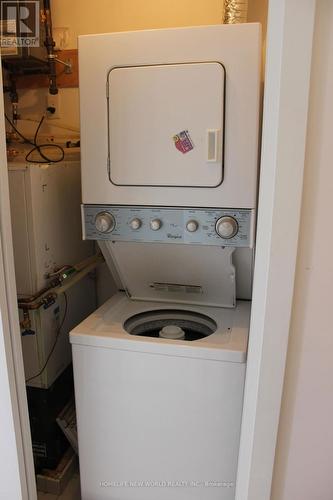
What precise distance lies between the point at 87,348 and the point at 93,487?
26.9 inches

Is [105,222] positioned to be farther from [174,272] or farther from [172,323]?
[172,323]

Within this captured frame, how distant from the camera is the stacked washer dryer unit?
4.63 feet

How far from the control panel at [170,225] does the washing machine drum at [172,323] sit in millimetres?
446

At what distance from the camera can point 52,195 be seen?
5.98 feet

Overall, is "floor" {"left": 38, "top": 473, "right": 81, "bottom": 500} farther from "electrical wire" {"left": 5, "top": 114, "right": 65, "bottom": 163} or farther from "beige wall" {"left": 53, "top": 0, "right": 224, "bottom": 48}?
"beige wall" {"left": 53, "top": 0, "right": 224, "bottom": 48}

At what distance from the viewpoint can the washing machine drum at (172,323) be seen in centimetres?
184

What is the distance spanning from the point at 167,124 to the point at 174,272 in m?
0.69

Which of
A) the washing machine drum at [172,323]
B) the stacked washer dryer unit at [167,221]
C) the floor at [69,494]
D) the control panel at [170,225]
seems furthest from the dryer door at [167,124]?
the floor at [69,494]

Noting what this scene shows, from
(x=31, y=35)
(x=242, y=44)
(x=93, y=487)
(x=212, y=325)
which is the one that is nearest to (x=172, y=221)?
(x=212, y=325)

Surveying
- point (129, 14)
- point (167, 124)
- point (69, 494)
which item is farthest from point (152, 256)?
point (129, 14)

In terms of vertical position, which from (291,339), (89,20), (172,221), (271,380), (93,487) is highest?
(89,20)

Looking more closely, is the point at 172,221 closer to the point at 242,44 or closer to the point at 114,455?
the point at 242,44

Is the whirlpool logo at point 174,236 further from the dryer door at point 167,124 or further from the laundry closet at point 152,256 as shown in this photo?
the dryer door at point 167,124

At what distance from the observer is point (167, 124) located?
57.5 inches
